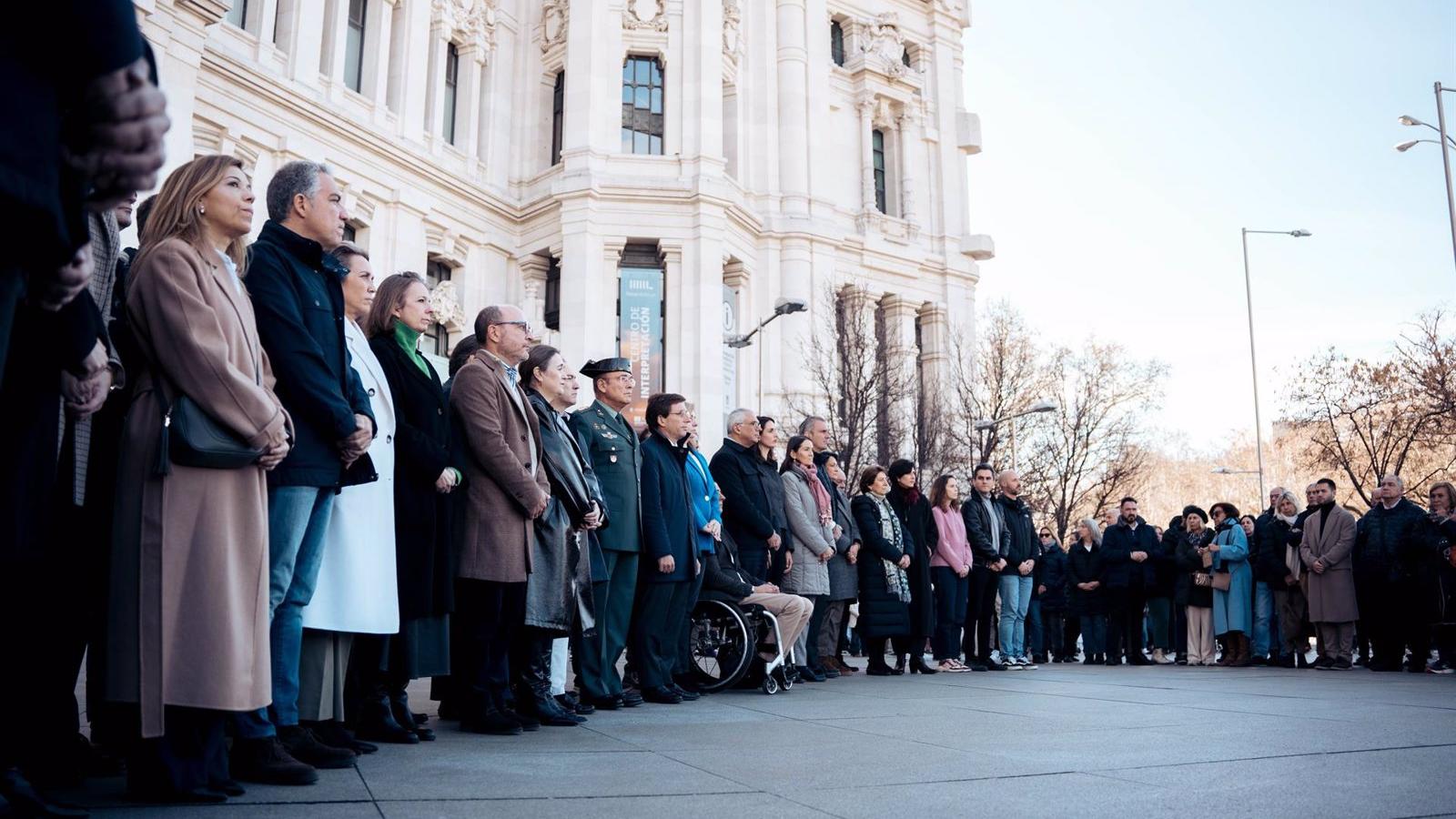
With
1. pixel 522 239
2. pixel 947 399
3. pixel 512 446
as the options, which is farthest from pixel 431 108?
pixel 512 446

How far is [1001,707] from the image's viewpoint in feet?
26.3

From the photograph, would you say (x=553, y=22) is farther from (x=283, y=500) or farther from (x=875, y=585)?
(x=283, y=500)

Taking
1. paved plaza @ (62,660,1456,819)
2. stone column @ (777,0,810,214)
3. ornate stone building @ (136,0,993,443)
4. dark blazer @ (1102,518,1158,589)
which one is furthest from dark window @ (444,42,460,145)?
paved plaza @ (62,660,1456,819)

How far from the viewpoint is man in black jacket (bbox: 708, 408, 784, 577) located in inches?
412

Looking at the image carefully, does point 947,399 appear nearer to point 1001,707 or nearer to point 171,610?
point 1001,707

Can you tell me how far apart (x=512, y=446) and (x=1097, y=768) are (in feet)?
11.4

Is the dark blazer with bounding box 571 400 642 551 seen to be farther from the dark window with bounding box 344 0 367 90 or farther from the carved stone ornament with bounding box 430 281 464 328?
the dark window with bounding box 344 0 367 90

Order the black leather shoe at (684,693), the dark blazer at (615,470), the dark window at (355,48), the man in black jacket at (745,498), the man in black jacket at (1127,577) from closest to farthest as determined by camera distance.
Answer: the dark blazer at (615,470) → the black leather shoe at (684,693) → the man in black jacket at (745,498) → the man in black jacket at (1127,577) → the dark window at (355,48)

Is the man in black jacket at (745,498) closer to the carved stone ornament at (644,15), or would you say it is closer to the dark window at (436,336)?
the dark window at (436,336)

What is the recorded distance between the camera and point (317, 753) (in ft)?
15.4

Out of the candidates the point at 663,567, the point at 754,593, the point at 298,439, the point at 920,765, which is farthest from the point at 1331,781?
the point at 754,593

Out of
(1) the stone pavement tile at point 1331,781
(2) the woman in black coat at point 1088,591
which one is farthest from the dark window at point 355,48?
(1) the stone pavement tile at point 1331,781

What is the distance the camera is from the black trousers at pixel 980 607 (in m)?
13.8

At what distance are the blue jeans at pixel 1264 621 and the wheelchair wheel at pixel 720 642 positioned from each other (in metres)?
8.97
